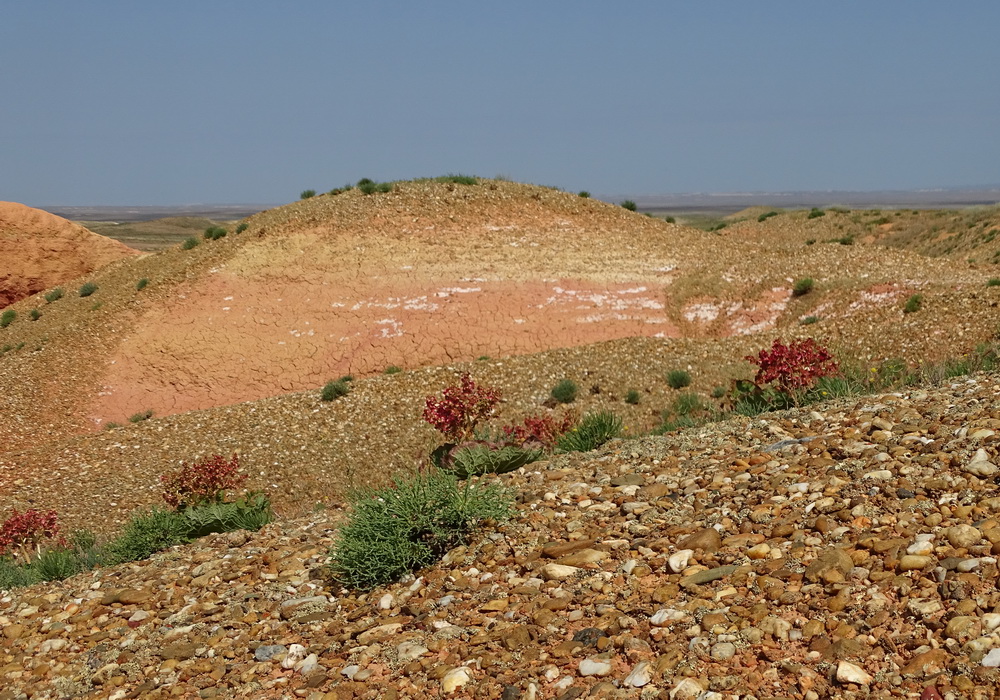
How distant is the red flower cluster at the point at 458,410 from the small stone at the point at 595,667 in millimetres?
7124

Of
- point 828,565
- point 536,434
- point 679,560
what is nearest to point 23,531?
point 536,434

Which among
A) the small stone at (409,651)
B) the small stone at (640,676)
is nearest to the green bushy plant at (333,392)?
the small stone at (409,651)

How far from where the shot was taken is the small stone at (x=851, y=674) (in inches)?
158

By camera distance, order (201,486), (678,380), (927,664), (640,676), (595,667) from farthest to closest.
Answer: (678,380)
(201,486)
(595,667)
(640,676)
(927,664)

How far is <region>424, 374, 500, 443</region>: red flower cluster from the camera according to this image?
38.5ft

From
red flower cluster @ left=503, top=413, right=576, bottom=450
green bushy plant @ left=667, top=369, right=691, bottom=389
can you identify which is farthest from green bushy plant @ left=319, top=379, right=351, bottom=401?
red flower cluster @ left=503, top=413, right=576, bottom=450

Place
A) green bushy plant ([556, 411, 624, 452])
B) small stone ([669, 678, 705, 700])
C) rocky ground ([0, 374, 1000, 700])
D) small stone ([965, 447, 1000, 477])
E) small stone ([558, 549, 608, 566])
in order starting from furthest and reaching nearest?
1. green bushy plant ([556, 411, 624, 452])
2. small stone ([558, 549, 608, 566])
3. small stone ([965, 447, 1000, 477])
4. rocky ground ([0, 374, 1000, 700])
5. small stone ([669, 678, 705, 700])

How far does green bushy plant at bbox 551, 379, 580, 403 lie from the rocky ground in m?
8.31

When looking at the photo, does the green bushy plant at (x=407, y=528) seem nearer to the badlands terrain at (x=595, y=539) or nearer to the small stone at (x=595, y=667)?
the badlands terrain at (x=595, y=539)

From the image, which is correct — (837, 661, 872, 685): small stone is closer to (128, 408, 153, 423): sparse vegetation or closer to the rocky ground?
the rocky ground

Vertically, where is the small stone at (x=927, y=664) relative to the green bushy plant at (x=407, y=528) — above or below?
above

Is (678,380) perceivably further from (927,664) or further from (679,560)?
(927,664)

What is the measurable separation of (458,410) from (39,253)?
26919 millimetres

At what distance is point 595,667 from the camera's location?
4.64m
